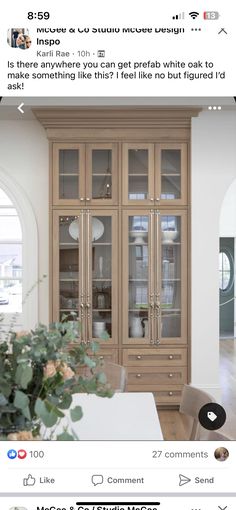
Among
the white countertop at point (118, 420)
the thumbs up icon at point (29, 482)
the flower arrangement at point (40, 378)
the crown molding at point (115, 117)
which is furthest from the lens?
the crown molding at point (115, 117)

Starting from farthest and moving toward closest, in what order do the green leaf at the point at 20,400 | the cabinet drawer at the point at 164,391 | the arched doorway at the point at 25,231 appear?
the arched doorway at the point at 25,231 → the cabinet drawer at the point at 164,391 → the green leaf at the point at 20,400

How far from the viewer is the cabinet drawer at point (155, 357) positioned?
2938 mm

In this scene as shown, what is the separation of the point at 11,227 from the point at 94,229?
1.95 feet

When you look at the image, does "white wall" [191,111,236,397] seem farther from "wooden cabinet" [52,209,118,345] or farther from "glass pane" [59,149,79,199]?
"glass pane" [59,149,79,199]

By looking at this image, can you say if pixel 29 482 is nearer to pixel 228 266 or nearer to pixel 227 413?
pixel 227 413

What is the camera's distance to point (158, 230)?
9.70 feet

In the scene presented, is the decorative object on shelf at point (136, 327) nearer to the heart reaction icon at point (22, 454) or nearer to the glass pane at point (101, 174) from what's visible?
the glass pane at point (101, 174)

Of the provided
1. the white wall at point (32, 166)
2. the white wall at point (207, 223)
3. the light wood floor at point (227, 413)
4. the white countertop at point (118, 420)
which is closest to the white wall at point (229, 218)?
the light wood floor at point (227, 413)

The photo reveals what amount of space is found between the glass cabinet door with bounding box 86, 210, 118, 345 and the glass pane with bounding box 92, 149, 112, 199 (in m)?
0.13

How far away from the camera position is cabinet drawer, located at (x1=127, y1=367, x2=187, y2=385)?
2936 mm

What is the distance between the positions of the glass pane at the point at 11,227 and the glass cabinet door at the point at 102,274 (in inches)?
20.9
